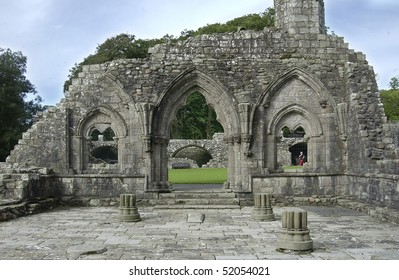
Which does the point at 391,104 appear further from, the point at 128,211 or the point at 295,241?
the point at 295,241

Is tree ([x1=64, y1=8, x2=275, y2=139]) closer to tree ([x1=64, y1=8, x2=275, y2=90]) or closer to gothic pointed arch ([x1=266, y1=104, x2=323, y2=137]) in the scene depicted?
tree ([x1=64, y1=8, x2=275, y2=90])

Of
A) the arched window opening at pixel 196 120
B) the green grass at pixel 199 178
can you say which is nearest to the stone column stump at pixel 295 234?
the green grass at pixel 199 178

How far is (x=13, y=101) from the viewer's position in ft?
102

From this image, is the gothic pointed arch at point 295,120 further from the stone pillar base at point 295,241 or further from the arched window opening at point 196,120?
the arched window opening at point 196,120

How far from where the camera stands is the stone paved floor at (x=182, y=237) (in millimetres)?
7180

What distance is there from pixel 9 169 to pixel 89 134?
8.43ft

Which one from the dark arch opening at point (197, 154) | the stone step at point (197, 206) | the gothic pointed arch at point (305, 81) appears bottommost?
Result: the stone step at point (197, 206)

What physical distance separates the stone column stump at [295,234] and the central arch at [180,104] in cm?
652

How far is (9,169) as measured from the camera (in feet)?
44.8

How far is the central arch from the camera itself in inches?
553

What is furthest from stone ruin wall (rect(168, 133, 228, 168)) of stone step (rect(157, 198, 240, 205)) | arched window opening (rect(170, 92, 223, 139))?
stone step (rect(157, 198, 240, 205))

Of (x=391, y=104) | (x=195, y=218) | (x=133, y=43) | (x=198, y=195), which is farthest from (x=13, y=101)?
(x=391, y=104)

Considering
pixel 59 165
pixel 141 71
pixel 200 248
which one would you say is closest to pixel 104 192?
pixel 59 165
